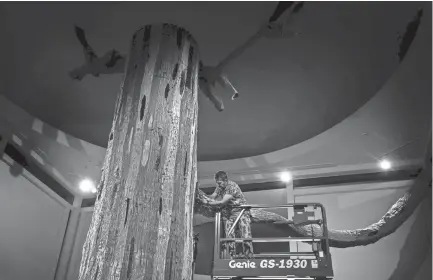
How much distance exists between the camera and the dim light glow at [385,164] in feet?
19.7

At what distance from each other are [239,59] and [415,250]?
12.9 ft

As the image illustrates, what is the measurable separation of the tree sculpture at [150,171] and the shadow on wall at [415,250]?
15.5 ft

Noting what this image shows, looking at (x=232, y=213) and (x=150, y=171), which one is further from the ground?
(x=232, y=213)

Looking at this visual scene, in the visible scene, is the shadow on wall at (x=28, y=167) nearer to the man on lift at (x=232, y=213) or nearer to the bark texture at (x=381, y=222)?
the man on lift at (x=232, y=213)

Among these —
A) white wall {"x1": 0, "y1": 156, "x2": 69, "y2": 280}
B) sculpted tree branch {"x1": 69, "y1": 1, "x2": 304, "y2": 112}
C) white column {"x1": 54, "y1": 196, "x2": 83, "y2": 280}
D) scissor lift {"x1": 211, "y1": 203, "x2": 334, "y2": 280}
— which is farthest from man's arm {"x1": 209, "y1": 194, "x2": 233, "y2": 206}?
white column {"x1": 54, "y1": 196, "x2": 83, "y2": 280}

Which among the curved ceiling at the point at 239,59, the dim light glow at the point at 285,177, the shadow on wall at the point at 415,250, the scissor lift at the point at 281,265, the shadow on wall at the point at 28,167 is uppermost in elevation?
the curved ceiling at the point at 239,59

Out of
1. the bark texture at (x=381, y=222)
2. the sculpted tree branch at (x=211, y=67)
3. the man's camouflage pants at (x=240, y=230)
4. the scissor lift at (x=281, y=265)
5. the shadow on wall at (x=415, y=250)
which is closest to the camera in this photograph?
the sculpted tree branch at (x=211, y=67)

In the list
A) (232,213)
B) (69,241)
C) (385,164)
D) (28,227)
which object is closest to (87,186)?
(69,241)

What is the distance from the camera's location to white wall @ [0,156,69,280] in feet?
17.8

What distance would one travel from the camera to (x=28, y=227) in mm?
5891

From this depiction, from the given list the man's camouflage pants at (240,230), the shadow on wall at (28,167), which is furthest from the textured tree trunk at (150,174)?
the shadow on wall at (28,167)

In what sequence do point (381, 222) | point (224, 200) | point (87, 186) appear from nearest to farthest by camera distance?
point (224, 200), point (381, 222), point (87, 186)

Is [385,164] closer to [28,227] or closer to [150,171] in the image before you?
[150,171]

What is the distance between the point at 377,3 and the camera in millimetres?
3502
